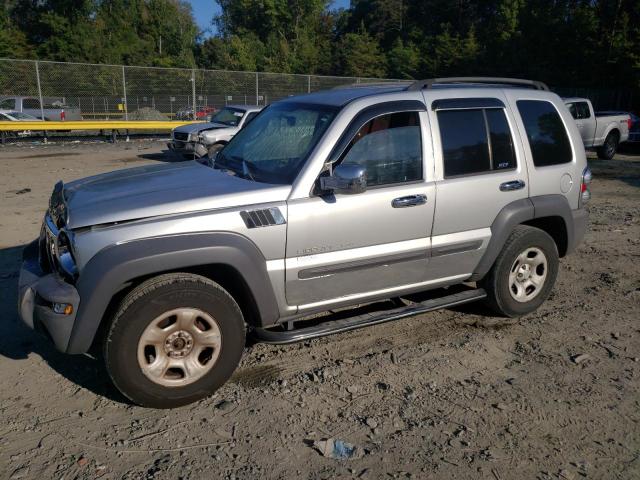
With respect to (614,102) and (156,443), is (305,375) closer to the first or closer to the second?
(156,443)

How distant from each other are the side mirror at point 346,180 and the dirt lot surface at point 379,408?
51.5 inches

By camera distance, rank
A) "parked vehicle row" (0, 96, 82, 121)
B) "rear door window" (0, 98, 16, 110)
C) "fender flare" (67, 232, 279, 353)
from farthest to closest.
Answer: "parked vehicle row" (0, 96, 82, 121) → "rear door window" (0, 98, 16, 110) → "fender flare" (67, 232, 279, 353)

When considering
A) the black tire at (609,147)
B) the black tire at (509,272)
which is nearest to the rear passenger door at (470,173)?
the black tire at (509,272)

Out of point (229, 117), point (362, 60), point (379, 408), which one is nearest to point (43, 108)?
point (229, 117)

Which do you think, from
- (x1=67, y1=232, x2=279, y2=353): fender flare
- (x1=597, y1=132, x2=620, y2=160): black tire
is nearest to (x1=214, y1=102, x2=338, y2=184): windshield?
(x1=67, y1=232, x2=279, y2=353): fender flare

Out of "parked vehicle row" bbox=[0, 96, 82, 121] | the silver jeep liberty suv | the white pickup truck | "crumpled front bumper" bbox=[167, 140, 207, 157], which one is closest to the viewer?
the silver jeep liberty suv

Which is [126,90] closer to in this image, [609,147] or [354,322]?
[609,147]

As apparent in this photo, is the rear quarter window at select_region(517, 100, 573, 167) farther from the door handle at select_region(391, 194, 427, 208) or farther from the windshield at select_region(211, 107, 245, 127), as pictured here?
the windshield at select_region(211, 107, 245, 127)

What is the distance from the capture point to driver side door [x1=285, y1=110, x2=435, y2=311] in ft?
12.4

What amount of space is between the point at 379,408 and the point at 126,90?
69.2ft

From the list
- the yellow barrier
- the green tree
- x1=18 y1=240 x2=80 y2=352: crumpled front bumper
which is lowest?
x1=18 y1=240 x2=80 y2=352: crumpled front bumper

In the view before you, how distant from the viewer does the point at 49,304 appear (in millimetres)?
3328

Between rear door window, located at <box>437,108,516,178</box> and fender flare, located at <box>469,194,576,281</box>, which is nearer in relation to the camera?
rear door window, located at <box>437,108,516,178</box>

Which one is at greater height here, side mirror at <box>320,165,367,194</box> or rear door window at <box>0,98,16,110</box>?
rear door window at <box>0,98,16,110</box>
